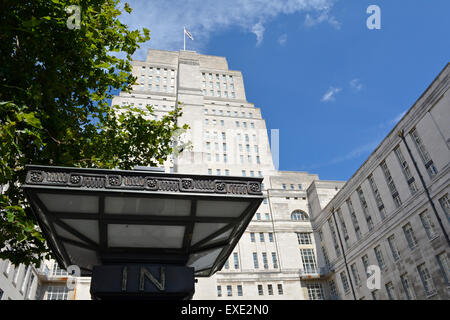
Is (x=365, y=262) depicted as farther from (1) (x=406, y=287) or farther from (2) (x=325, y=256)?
(2) (x=325, y=256)

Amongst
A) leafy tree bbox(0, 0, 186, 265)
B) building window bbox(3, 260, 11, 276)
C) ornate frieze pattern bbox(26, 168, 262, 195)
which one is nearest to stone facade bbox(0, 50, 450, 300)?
building window bbox(3, 260, 11, 276)

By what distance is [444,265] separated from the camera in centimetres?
3192

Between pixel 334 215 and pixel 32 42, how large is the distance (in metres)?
50.8

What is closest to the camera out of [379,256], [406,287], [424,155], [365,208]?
[424,155]

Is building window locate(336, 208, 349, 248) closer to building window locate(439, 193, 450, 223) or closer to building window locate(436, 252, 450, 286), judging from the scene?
building window locate(436, 252, 450, 286)

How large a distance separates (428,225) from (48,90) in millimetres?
36392

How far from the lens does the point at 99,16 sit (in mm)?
11711

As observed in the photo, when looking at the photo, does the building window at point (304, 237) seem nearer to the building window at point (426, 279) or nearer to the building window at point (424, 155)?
the building window at point (426, 279)

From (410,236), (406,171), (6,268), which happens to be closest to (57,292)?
(6,268)

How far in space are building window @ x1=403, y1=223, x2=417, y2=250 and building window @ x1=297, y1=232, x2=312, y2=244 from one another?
2532 cm

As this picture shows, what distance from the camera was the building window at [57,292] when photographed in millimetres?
47094

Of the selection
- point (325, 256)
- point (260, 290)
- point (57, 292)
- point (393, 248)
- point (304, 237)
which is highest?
point (304, 237)
